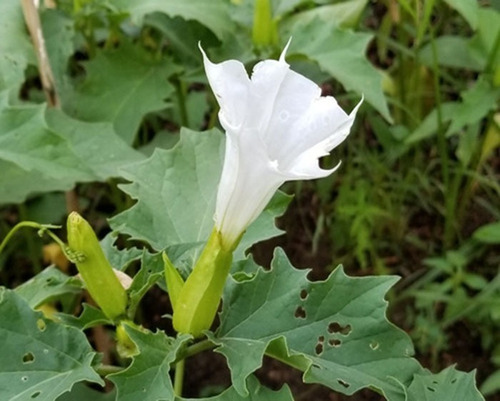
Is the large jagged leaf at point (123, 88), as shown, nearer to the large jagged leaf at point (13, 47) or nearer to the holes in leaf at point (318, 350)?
the large jagged leaf at point (13, 47)

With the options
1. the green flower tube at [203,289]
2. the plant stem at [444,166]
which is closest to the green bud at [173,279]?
the green flower tube at [203,289]

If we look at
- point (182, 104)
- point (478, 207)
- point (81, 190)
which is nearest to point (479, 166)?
point (478, 207)

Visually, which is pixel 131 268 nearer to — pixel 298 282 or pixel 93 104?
pixel 93 104

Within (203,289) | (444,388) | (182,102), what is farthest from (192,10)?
(444,388)

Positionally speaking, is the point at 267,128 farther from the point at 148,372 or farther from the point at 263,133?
the point at 148,372

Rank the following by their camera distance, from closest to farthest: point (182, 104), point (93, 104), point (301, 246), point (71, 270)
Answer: point (93, 104), point (182, 104), point (71, 270), point (301, 246)

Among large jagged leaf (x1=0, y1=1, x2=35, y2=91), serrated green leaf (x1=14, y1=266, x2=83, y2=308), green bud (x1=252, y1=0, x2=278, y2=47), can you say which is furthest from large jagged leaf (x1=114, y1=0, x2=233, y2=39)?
serrated green leaf (x1=14, y1=266, x2=83, y2=308)
